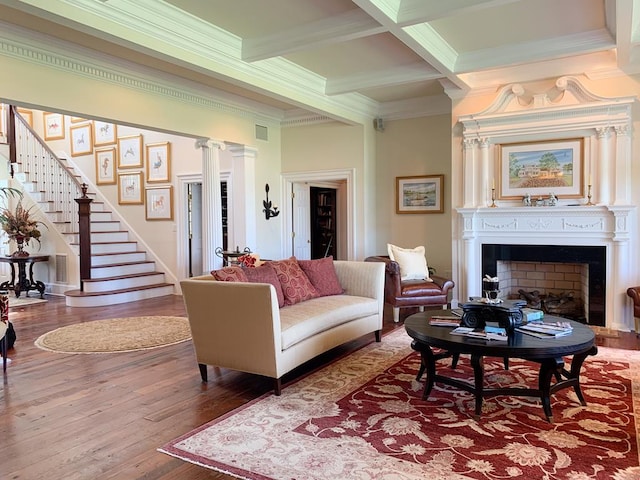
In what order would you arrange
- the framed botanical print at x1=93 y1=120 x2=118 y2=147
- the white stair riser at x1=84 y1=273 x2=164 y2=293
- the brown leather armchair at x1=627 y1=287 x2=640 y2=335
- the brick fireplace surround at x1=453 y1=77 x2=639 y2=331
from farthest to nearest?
the framed botanical print at x1=93 y1=120 x2=118 y2=147 → the white stair riser at x1=84 y1=273 x2=164 y2=293 → the brick fireplace surround at x1=453 y1=77 x2=639 y2=331 → the brown leather armchair at x1=627 y1=287 x2=640 y2=335

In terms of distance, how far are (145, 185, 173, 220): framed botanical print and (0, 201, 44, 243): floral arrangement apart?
1.75 meters

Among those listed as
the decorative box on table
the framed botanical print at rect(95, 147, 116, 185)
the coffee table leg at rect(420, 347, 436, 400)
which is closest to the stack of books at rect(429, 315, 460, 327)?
the decorative box on table

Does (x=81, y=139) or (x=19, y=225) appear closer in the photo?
(x=19, y=225)

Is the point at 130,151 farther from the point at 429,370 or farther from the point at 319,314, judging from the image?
the point at 429,370

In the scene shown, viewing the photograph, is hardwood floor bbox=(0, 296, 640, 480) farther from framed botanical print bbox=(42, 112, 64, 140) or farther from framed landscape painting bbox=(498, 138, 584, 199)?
framed botanical print bbox=(42, 112, 64, 140)

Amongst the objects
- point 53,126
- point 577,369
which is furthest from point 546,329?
point 53,126

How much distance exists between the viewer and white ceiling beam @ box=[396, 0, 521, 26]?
355 cm

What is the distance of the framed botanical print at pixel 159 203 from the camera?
8.05 m

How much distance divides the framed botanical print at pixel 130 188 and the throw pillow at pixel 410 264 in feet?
16.0

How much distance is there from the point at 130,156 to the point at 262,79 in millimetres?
4387

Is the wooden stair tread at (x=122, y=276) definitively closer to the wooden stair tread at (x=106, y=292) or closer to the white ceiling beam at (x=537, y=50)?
the wooden stair tread at (x=106, y=292)

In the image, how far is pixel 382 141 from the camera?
286 inches

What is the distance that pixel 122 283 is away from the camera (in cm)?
749

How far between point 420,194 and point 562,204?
6.76 feet
